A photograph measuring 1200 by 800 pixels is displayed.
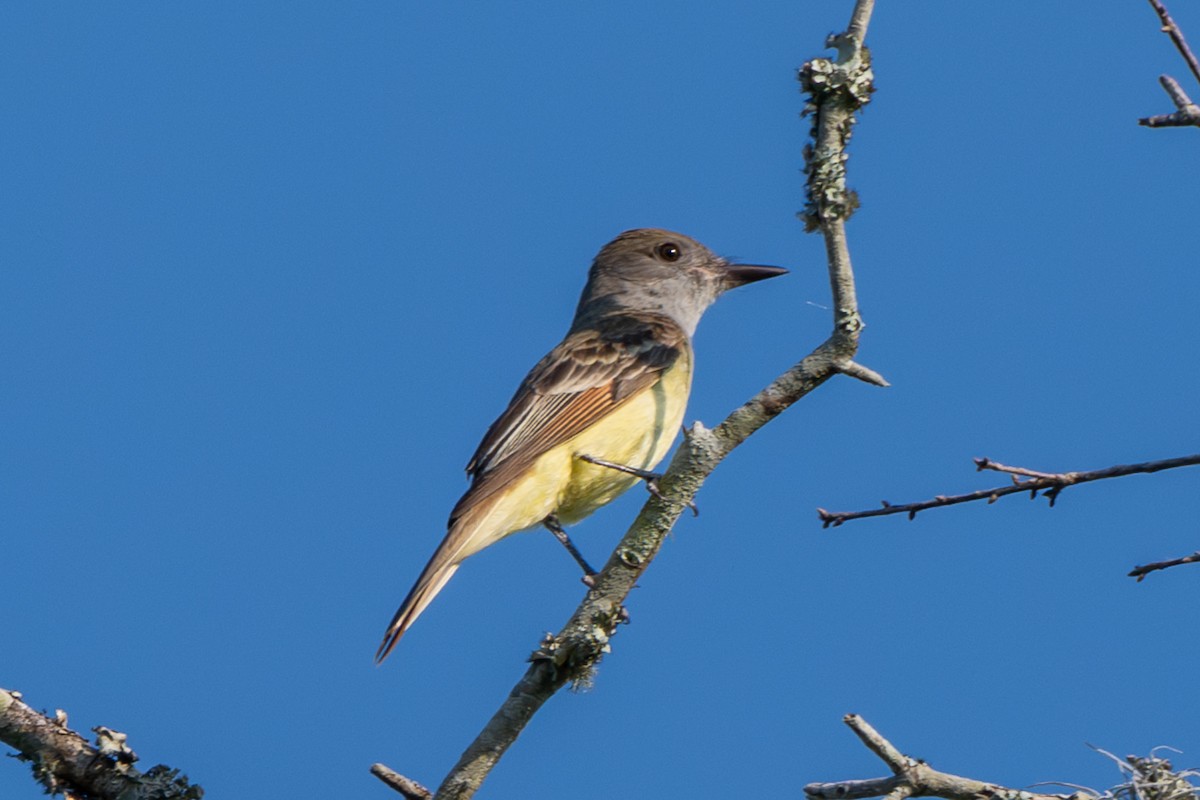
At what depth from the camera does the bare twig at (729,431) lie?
15.4 feet

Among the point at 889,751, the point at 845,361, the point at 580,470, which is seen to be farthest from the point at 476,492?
the point at 889,751

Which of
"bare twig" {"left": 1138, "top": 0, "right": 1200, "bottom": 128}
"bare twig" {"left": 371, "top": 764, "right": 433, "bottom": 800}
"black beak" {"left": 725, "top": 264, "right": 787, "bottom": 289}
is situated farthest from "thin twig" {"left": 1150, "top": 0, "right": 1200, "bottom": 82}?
"black beak" {"left": 725, "top": 264, "right": 787, "bottom": 289}

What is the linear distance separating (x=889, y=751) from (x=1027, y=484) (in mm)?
914

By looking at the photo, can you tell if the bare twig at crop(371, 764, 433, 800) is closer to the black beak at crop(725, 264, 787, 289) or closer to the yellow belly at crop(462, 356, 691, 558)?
the yellow belly at crop(462, 356, 691, 558)

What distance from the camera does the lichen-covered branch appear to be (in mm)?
4570

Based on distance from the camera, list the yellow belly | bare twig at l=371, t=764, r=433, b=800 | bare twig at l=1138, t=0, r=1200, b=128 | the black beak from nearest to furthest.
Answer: bare twig at l=1138, t=0, r=1200, b=128 < bare twig at l=371, t=764, r=433, b=800 < the yellow belly < the black beak

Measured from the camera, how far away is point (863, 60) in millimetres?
4887

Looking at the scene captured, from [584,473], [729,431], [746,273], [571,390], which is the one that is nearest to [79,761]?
[729,431]

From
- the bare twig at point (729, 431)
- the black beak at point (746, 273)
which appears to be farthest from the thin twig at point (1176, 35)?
the black beak at point (746, 273)

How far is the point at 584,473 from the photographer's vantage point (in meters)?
7.39

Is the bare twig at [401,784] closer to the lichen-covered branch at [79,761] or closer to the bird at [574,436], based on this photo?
the lichen-covered branch at [79,761]

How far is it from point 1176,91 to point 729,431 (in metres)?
1.94

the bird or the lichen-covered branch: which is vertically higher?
the bird

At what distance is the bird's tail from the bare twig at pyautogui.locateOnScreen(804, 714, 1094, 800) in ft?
7.43
